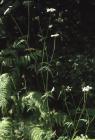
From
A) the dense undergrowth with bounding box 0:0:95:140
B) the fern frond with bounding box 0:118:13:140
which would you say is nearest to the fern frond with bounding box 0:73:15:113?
the dense undergrowth with bounding box 0:0:95:140

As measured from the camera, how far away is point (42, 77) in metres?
5.45

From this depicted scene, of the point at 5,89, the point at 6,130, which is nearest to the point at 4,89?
the point at 5,89

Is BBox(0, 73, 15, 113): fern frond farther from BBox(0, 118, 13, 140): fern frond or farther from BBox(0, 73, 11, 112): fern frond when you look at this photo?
BBox(0, 118, 13, 140): fern frond

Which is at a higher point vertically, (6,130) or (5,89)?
(5,89)

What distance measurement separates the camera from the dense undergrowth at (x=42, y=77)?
199 inches

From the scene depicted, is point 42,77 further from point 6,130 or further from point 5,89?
point 6,130

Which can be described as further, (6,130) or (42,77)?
(42,77)

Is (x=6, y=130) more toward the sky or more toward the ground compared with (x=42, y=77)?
more toward the ground

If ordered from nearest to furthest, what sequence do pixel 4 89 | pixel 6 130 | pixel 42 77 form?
pixel 6 130, pixel 4 89, pixel 42 77

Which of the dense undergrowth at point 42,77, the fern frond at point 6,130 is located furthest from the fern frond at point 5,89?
the fern frond at point 6,130

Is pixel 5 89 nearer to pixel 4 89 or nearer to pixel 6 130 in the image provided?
pixel 4 89

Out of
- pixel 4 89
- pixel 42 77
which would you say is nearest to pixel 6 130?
pixel 4 89

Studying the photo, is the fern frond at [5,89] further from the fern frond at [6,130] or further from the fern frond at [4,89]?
the fern frond at [6,130]

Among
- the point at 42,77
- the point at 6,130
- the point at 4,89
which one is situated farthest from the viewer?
the point at 42,77
